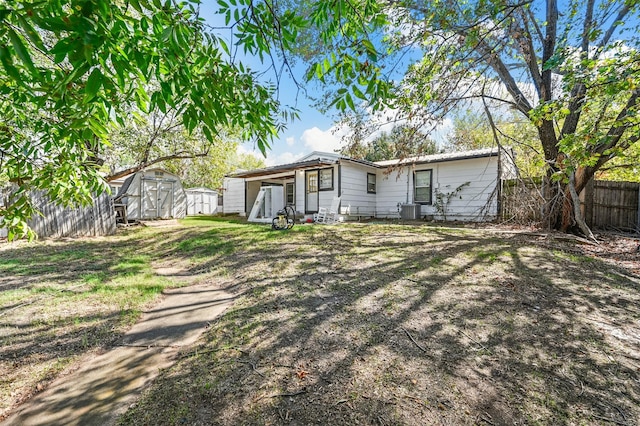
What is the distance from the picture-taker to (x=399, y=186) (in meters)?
12.5

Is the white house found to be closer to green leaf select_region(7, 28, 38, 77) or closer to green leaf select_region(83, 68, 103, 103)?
green leaf select_region(83, 68, 103, 103)

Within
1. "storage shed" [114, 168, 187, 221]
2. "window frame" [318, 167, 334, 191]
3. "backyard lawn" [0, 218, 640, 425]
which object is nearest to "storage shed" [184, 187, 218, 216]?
"storage shed" [114, 168, 187, 221]

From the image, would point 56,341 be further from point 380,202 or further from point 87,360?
point 380,202

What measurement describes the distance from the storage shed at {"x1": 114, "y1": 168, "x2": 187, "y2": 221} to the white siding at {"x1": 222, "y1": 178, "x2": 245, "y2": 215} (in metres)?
2.93

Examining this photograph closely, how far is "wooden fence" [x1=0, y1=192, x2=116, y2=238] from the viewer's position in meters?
7.53

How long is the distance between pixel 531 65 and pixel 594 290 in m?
5.52

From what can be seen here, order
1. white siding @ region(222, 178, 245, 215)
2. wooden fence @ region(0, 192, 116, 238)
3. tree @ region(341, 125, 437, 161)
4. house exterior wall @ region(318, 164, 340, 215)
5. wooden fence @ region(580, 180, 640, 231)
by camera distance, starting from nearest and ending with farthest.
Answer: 1. tree @ region(341, 125, 437, 161)
2. wooden fence @ region(0, 192, 116, 238)
3. wooden fence @ region(580, 180, 640, 231)
4. house exterior wall @ region(318, 164, 340, 215)
5. white siding @ region(222, 178, 245, 215)

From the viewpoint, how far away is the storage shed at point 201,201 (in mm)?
22266

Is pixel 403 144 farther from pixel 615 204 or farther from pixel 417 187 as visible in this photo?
pixel 615 204

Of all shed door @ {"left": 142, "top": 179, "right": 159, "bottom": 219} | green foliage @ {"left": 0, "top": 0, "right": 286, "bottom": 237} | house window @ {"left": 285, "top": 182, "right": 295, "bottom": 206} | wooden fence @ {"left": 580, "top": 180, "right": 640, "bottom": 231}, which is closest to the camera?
green foliage @ {"left": 0, "top": 0, "right": 286, "bottom": 237}

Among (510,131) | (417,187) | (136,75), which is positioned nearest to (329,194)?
(417,187)

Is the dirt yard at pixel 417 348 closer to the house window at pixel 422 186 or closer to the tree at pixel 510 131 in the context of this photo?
the tree at pixel 510 131

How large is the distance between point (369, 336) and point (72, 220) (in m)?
9.78

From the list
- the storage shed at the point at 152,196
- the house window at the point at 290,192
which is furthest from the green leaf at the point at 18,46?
the storage shed at the point at 152,196
